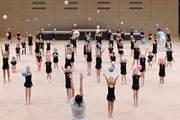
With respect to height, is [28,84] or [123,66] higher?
[123,66]

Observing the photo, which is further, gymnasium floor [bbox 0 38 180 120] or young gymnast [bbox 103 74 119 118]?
gymnasium floor [bbox 0 38 180 120]

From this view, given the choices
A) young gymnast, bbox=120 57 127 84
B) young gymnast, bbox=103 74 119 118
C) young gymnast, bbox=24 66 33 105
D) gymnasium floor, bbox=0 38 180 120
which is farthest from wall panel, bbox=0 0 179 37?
young gymnast, bbox=103 74 119 118

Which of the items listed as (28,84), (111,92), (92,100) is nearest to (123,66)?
(92,100)

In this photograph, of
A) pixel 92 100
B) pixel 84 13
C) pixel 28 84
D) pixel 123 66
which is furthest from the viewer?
pixel 84 13

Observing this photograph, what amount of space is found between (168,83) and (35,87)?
251 inches

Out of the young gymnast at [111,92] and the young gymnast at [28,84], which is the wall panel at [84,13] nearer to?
the young gymnast at [28,84]

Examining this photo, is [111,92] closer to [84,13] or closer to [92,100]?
[92,100]

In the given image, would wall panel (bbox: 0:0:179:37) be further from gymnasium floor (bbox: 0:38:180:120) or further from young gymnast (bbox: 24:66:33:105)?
young gymnast (bbox: 24:66:33:105)

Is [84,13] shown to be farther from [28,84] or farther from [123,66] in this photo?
[28,84]

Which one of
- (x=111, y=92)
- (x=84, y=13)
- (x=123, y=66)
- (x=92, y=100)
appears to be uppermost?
(x=84, y=13)

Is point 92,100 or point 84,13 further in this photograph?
point 84,13

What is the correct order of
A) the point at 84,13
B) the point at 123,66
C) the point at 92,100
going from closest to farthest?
1. the point at 92,100
2. the point at 123,66
3. the point at 84,13

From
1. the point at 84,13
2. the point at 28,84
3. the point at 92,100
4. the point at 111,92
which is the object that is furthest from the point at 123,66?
the point at 84,13

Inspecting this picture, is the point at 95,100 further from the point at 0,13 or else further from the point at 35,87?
the point at 0,13
